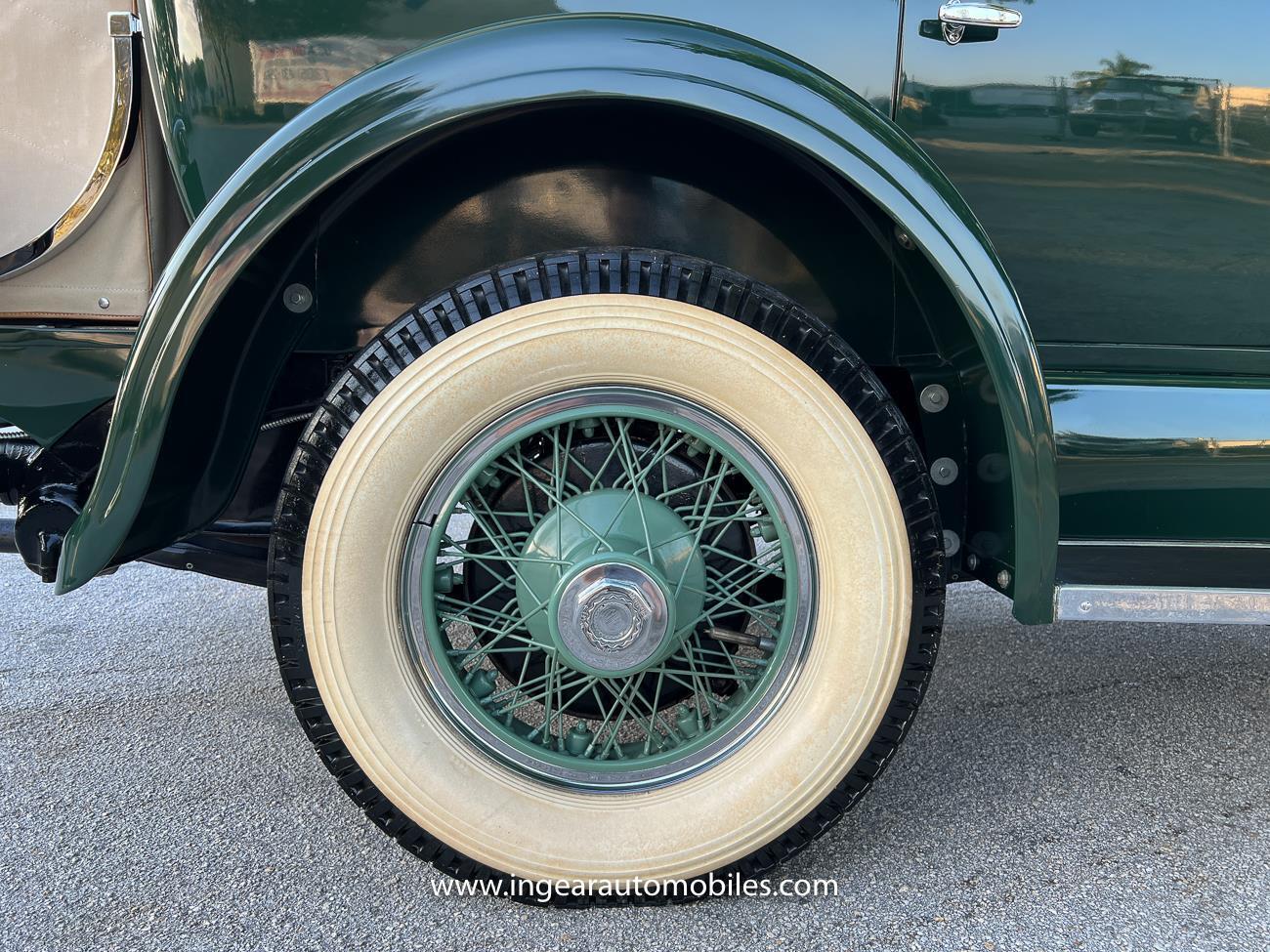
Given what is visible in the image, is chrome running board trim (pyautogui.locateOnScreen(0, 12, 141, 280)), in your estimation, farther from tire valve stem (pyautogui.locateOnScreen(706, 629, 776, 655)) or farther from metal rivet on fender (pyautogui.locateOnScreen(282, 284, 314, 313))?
tire valve stem (pyautogui.locateOnScreen(706, 629, 776, 655))

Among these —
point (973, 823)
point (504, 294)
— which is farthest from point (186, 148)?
point (973, 823)

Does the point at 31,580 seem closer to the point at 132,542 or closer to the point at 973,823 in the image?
the point at 132,542

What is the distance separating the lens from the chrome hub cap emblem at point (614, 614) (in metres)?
1.46

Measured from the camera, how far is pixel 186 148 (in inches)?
60.7

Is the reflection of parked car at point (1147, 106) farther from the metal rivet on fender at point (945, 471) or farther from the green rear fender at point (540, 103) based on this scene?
the metal rivet on fender at point (945, 471)

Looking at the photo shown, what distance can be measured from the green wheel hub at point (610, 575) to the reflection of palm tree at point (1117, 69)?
30.3 inches

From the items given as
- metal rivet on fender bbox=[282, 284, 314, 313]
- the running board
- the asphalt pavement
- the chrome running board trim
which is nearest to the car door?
the running board

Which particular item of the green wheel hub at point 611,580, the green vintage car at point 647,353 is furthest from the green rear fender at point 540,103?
the green wheel hub at point 611,580

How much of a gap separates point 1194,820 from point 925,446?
0.83 m

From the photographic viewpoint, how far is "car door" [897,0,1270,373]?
5.08 feet

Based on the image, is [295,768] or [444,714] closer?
[444,714]

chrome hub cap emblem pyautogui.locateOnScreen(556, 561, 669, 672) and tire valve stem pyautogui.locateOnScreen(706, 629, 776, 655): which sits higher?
chrome hub cap emblem pyautogui.locateOnScreen(556, 561, 669, 672)

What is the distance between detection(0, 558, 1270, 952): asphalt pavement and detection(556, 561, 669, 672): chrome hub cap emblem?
42 cm

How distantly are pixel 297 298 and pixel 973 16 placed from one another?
3.59 feet
